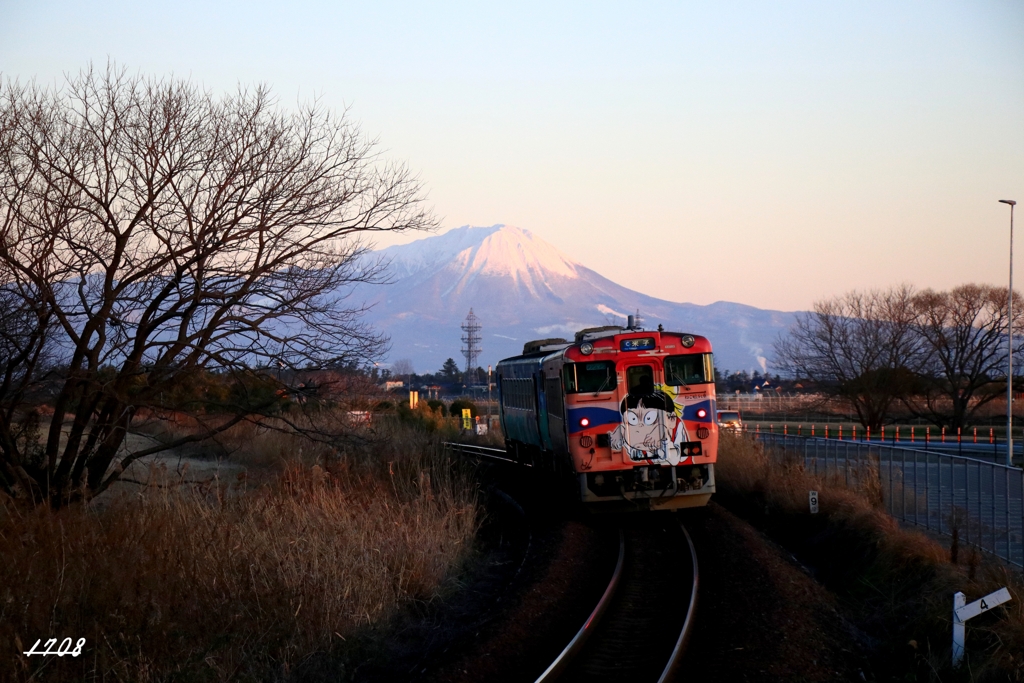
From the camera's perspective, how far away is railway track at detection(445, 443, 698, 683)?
28.6 ft

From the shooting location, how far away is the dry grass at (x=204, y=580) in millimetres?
7656

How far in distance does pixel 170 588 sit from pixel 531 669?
333 centimetres

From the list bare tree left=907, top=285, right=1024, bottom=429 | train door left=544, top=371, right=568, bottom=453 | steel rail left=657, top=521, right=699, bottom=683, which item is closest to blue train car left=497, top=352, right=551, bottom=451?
train door left=544, top=371, right=568, bottom=453

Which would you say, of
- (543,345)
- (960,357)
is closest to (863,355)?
(960,357)

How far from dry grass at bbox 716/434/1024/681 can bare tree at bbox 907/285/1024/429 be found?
32562 millimetres

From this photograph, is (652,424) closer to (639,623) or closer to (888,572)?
(888,572)

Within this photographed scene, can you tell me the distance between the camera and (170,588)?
870cm

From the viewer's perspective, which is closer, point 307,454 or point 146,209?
point 146,209

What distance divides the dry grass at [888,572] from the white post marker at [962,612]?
12 centimetres

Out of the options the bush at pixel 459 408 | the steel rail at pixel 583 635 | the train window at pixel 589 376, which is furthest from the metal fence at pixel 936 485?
the bush at pixel 459 408

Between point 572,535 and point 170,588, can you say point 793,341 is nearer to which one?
point 572,535

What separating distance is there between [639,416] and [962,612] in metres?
8.36

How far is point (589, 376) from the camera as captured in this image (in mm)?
16781

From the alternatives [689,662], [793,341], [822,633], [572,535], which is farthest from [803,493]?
[793,341]
